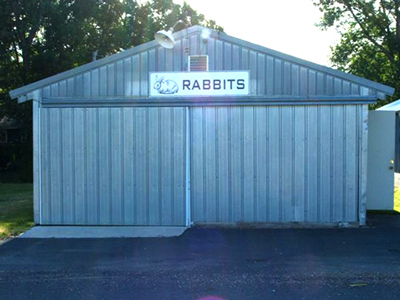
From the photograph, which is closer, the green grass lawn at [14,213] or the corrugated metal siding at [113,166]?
the green grass lawn at [14,213]

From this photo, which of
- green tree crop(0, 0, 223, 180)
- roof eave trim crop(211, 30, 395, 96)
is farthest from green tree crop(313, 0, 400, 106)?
roof eave trim crop(211, 30, 395, 96)

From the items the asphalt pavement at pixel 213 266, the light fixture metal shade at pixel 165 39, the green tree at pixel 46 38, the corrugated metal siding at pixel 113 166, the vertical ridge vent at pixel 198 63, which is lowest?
the asphalt pavement at pixel 213 266

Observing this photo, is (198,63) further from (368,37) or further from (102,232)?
(368,37)

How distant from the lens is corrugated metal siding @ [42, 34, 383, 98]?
29.6ft

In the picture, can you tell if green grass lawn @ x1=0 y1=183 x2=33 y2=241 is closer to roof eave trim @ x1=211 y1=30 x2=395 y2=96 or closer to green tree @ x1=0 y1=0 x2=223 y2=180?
roof eave trim @ x1=211 y1=30 x2=395 y2=96

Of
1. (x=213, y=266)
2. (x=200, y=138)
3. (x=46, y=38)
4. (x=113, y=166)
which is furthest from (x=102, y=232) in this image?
(x=46, y=38)

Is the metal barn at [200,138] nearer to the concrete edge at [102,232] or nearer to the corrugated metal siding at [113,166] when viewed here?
the corrugated metal siding at [113,166]

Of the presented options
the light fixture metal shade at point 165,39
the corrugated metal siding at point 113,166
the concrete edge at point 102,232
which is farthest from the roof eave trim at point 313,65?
the concrete edge at point 102,232

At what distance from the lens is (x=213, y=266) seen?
634 centimetres

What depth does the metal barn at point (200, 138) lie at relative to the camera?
9016 mm

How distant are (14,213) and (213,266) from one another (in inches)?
277

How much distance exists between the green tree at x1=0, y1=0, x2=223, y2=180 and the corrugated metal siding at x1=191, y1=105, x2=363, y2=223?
1543cm

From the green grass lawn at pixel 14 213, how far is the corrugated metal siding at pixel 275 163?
12.3 feet

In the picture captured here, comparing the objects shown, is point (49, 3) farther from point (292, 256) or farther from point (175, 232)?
point (292, 256)
